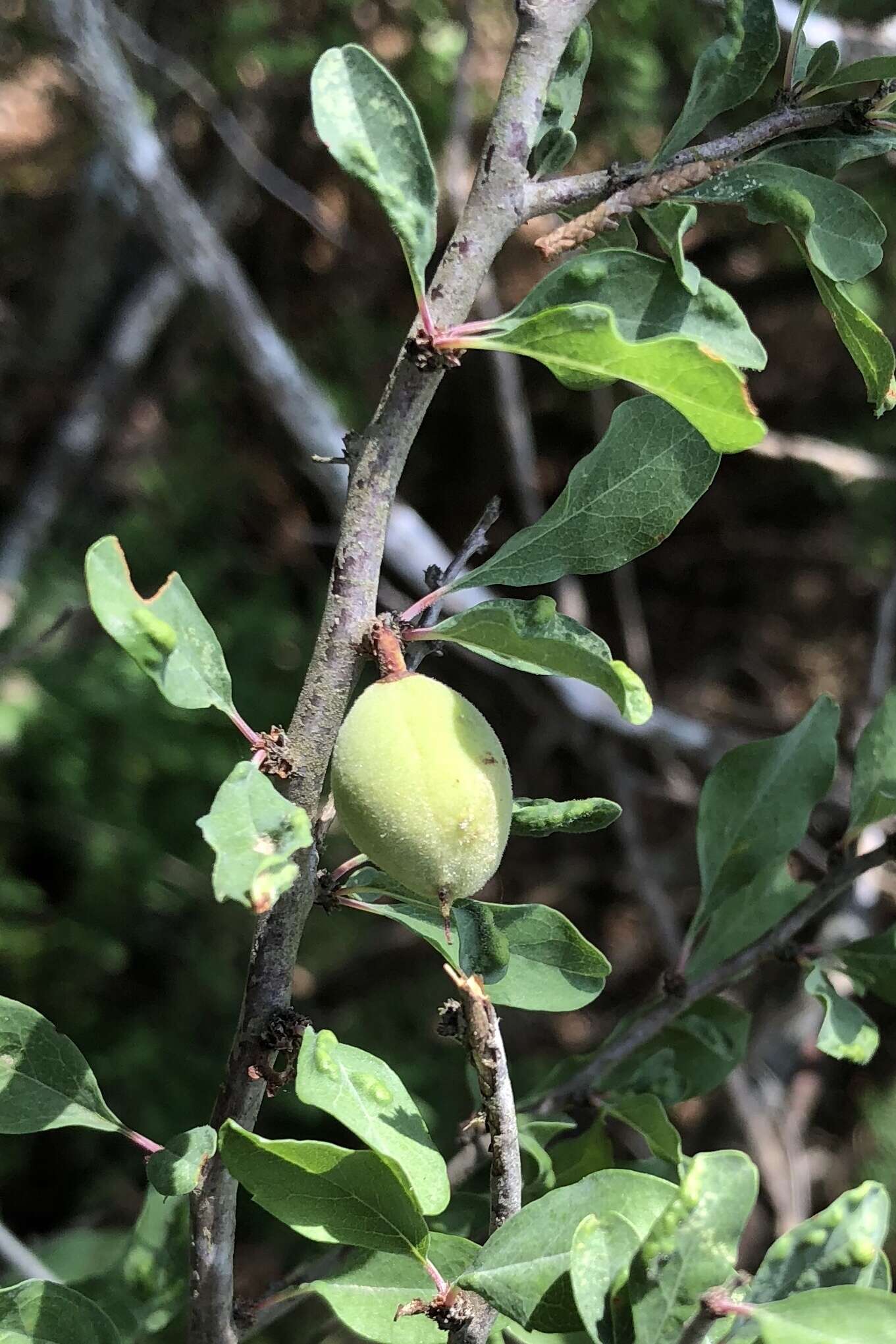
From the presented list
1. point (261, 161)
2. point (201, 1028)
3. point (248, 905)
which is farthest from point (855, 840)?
point (261, 161)

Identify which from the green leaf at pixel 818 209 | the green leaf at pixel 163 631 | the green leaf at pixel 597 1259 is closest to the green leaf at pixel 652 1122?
the green leaf at pixel 597 1259

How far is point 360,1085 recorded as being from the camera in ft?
1.89

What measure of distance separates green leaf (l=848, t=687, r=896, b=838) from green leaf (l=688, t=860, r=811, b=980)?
0.07m

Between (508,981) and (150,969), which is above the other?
(508,981)

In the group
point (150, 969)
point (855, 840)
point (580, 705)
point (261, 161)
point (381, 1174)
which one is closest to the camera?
point (381, 1174)

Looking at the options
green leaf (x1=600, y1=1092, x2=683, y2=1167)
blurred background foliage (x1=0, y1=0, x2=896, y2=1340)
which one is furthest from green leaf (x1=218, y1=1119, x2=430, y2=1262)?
blurred background foliage (x1=0, y1=0, x2=896, y2=1340)

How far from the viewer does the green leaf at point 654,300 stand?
55cm

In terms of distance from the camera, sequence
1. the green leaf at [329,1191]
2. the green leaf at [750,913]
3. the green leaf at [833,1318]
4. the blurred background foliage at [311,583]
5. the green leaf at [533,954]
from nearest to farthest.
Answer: the green leaf at [833,1318], the green leaf at [329,1191], the green leaf at [533,954], the green leaf at [750,913], the blurred background foliage at [311,583]

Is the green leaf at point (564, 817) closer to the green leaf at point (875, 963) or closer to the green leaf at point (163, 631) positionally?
the green leaf at point (163, 631)

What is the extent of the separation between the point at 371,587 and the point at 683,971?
53cm

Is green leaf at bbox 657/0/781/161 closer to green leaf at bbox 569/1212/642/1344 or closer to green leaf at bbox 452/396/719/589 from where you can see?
green leaf at bbox 452/396/719/589

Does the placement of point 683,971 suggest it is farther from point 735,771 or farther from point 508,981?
point 508,981

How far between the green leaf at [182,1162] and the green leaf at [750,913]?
1.52ft

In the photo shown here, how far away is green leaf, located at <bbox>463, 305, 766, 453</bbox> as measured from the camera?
48cm
